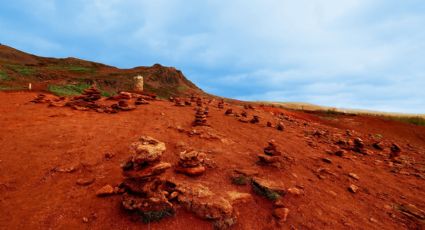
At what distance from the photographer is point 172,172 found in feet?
18.8

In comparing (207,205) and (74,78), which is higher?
(74,78)

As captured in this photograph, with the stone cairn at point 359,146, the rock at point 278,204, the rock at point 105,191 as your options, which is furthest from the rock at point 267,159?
the stone cairn at point 359,146

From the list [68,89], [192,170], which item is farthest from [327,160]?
[68,89]

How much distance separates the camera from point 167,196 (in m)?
4.70

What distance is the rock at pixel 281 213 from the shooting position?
4634mm

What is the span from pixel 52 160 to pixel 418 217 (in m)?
8.74

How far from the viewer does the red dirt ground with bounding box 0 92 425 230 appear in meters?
4.48

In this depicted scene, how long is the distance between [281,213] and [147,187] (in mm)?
2662

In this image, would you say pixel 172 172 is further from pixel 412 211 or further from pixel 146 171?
pixel 412 211

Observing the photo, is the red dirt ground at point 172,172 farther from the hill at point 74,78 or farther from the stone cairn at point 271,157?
the hill at point 74,78

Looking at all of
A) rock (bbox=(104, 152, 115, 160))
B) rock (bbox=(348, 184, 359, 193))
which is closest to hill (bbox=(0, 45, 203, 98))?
rock (bbox=(104, 152, 115, 160))

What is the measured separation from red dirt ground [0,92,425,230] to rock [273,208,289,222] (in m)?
0.11

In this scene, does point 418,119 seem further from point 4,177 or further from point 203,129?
point 4,177

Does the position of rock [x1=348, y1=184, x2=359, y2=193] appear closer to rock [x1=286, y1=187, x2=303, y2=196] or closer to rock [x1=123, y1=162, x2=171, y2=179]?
rock [x1=286, y1=187, x2=303, y2=196]
